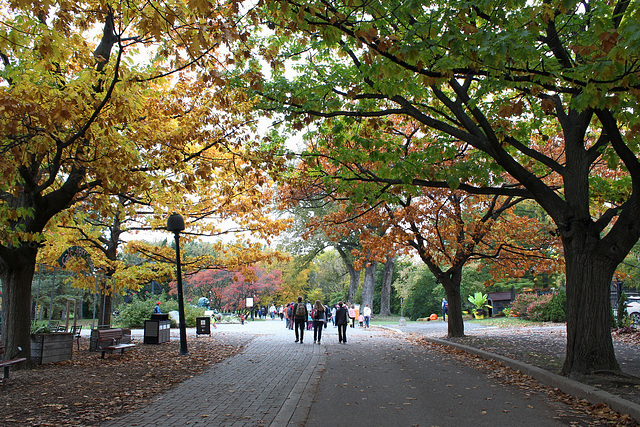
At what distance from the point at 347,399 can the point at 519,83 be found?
604 centimetres

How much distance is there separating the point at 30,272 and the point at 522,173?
10.4 m

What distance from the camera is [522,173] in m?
8.98

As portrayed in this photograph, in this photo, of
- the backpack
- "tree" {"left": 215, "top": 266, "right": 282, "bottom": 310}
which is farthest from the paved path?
"tree" {"left": 215, "top": 266, "right": 282, "bottom": 310}

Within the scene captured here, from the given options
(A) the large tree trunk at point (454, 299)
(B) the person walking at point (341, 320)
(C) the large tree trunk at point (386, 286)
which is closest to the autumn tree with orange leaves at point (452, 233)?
(A) the large tree trunk at point (454, 299)

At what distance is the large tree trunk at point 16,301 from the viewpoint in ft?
33.0

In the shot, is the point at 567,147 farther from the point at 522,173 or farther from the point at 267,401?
the point at 267,401

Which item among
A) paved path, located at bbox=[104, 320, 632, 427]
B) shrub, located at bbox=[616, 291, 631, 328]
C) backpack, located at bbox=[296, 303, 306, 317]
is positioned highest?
backpack, located at bbox=[296, 303, 306, 317]

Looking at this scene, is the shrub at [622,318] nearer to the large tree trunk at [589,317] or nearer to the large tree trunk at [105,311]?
the large tree trunk at [589,317]

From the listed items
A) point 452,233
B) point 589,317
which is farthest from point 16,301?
point 452,233

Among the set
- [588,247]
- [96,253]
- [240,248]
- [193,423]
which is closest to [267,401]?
[193,423]

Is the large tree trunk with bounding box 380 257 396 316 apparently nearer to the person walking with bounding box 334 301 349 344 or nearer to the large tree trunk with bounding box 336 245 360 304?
the large tree trunk with bounding box 336 245 360 304

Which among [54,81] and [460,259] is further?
[460,259]

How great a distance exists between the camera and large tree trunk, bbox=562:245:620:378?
7938mm

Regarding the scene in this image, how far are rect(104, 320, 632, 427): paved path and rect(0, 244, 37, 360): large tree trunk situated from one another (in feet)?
13.2
